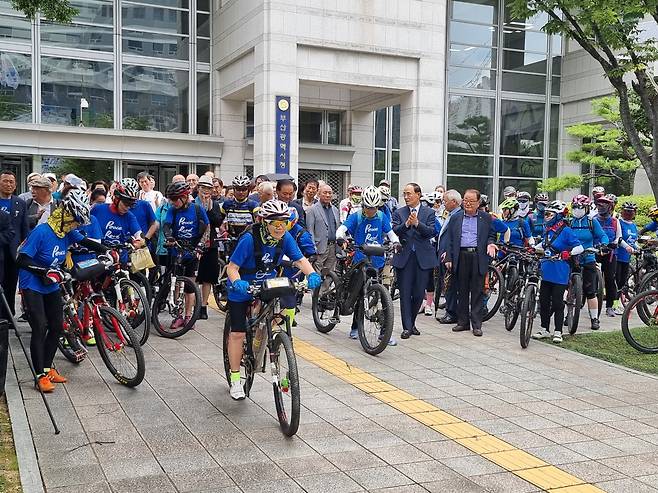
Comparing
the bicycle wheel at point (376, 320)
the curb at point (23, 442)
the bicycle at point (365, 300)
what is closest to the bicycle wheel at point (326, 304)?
the bicycle at point (365, 300)

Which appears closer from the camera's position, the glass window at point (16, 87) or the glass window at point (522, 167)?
the glass window at point (16, 87)

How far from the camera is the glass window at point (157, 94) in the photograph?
74.8ft

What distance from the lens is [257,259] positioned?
19.7 feet

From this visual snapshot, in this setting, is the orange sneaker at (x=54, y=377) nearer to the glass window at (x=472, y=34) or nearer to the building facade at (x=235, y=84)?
the building facade at (x=235, y=84)

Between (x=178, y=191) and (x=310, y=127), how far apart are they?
1650 centimetres

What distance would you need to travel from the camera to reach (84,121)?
72.5 ft

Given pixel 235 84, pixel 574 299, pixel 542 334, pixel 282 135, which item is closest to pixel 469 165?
pixel 282 135

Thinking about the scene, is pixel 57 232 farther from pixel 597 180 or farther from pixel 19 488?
pixel 597 180

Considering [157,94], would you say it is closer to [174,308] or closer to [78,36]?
[78,36]

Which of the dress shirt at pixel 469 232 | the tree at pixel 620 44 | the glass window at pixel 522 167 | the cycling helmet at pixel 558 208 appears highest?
the tree at pixel 620 44

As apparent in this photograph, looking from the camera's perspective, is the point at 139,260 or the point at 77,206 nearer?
the point at 77,206

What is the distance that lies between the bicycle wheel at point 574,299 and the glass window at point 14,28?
60.9 feet

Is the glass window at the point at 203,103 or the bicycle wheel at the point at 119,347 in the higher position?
the glass window at the point at 203,103

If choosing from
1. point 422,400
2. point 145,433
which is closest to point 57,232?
point 145,433
